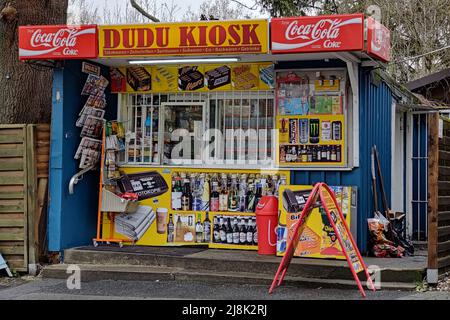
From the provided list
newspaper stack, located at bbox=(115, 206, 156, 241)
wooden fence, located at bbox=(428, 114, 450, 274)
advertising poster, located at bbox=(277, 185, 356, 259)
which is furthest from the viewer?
newspaper stack, located at bbox=(115, 206, 156, 241)

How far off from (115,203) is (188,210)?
3.68 feet

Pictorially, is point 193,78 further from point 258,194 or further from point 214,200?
point 258,194

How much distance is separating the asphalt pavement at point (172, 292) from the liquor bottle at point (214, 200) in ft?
4.98

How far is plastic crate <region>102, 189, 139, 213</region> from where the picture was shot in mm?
9117

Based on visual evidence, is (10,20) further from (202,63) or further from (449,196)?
(449,196)

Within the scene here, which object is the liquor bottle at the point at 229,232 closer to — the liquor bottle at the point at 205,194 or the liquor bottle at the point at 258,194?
the liquor bottle at the point at 205,194

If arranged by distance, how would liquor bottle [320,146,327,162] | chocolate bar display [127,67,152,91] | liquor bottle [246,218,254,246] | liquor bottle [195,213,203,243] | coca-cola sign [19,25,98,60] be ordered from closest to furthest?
coca-cola sign [19,25,98,60] → liquor bottle [320,146,327,162] → liquor bottle [246,218,254,246] → liquor bottle [195,213,203,243] → chocolate bar display [127,67,152,91]

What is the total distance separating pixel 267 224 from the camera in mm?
8625

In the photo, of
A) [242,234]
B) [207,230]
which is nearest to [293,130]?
[242,234]

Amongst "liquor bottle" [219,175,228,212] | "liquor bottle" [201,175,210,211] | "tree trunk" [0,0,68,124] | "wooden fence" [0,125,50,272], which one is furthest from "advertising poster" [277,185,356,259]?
"tree trunk" [0,0,68,124]

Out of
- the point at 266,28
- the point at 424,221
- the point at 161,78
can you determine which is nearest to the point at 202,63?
the point at 161,78

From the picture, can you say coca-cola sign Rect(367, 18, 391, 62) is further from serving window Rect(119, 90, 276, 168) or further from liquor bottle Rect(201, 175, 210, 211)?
liquor bottle Rect(201, 175, 210, 211)

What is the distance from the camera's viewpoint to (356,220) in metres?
8.54

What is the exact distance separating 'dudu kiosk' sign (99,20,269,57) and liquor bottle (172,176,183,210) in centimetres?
207
